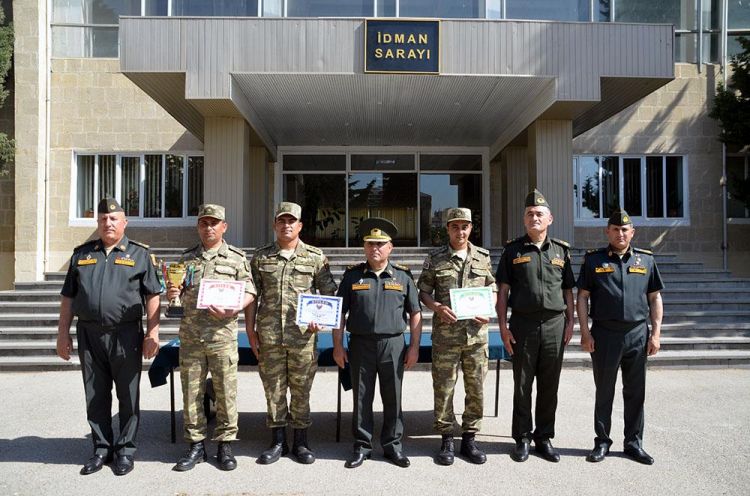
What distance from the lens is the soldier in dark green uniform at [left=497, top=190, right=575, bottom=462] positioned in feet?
14.0

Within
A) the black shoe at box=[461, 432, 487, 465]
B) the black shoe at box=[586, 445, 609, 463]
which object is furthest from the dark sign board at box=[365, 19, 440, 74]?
the black shoe at box=[586, 445, 609, 463]

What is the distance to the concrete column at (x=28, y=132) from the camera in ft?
45.2

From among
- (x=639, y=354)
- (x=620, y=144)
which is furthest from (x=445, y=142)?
(x=639, y=354)

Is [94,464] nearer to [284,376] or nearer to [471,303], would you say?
[284,376]

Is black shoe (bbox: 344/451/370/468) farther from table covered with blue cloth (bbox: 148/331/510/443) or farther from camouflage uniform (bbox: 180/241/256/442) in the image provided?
camouflage uniform (bbox: 180/241/256/442)

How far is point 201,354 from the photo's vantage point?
413 cm

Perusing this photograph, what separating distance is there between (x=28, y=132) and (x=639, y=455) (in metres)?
15.2

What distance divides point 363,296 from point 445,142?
11.2 meters

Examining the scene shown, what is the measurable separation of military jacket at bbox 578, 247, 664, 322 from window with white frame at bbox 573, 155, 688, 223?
10718 millimetres

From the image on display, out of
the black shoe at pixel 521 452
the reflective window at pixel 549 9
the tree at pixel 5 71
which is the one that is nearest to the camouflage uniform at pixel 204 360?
the black shoe at pixel 521 452

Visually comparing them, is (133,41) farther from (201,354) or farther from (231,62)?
(201,354)

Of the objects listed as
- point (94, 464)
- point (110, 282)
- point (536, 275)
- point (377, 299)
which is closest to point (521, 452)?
point (536, 275)

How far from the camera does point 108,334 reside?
411cm

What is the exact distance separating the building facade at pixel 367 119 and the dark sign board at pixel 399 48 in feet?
0.13
